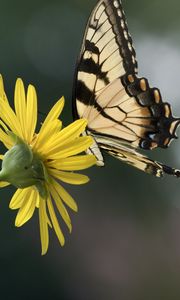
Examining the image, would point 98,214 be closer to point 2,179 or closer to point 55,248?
point 55,248

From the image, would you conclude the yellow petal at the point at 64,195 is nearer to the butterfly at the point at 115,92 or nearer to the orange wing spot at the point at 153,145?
the butterfly at the point at 115,92

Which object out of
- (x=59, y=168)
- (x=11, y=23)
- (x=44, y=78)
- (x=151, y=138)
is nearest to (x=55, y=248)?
(x=44, y=78)

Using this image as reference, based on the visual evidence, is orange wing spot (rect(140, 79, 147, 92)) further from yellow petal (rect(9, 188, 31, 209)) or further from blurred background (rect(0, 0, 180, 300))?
blurred background (rect(0, 0, 180, 300))

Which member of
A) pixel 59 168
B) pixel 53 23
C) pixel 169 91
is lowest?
pixel 169 91

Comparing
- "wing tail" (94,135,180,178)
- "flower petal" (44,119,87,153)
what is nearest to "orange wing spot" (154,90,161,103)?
"wing tail" (94,135,180,178)

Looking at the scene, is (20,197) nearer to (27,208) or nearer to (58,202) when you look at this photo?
(27,208)

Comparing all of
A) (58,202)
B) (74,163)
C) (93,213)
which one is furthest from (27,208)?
(93,213)

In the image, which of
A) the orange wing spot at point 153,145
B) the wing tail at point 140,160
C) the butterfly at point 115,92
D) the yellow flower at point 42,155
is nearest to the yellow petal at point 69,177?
the yellow flower at point 42,155
